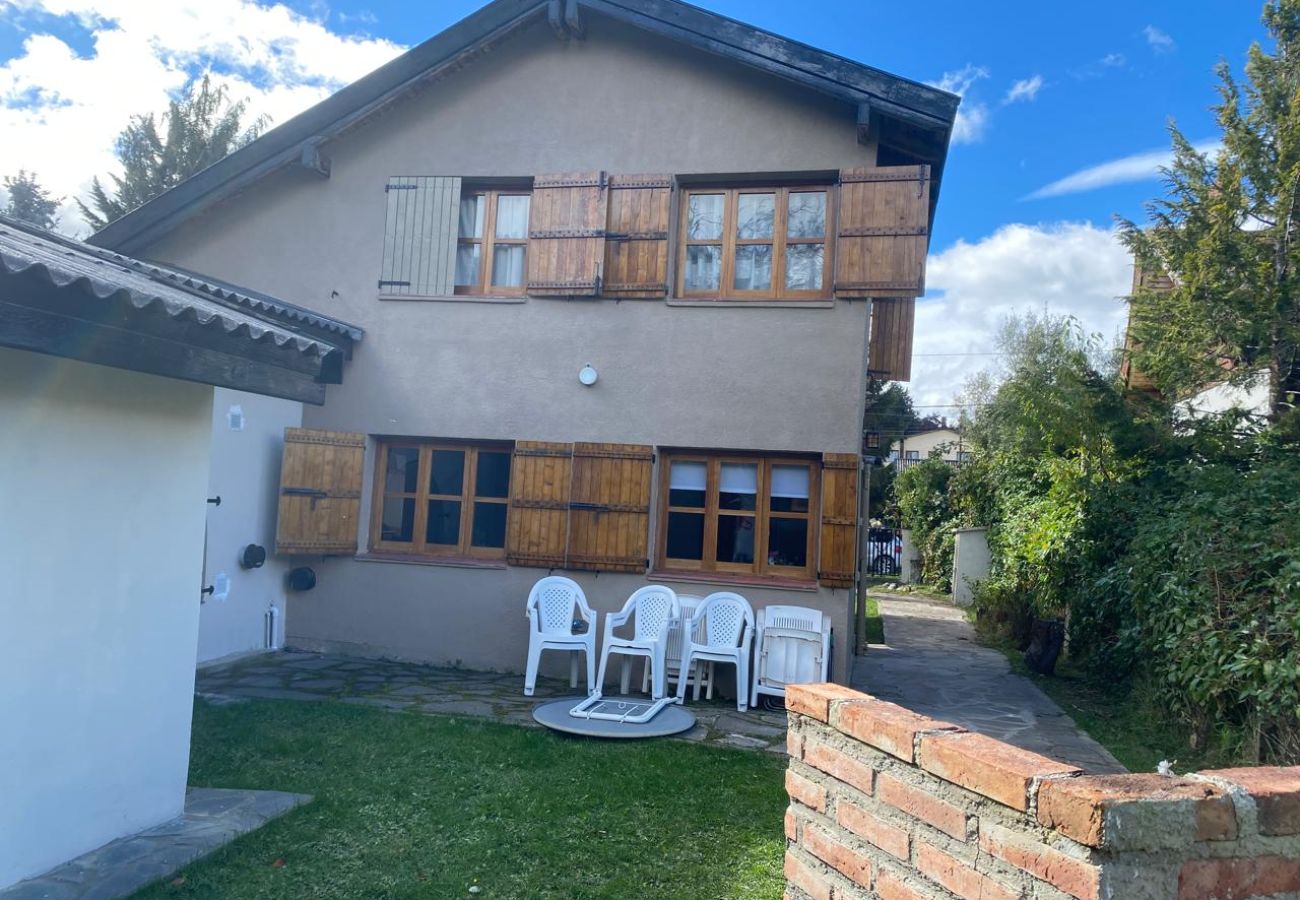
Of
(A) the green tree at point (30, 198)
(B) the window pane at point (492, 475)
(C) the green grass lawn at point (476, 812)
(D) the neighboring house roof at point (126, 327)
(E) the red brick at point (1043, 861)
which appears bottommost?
(C) the green grass lawn at point (476, 812)

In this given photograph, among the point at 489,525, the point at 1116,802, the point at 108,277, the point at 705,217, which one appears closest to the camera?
the point at 1116,802

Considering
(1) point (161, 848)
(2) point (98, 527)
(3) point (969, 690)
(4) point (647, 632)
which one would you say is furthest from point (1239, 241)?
(1) point (161, 848)

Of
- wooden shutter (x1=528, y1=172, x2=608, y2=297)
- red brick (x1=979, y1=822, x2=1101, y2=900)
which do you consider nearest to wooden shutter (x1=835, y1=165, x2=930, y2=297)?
wooden shutter (x1=528, y1=172, x2=608, y2=297)

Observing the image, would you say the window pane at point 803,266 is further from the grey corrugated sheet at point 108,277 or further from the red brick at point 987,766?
the red brick at point 987,766

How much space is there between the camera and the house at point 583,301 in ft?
25.7

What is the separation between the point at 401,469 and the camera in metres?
8.90

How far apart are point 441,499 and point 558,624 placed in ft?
6.67

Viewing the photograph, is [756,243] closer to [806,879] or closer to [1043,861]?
[806,879]

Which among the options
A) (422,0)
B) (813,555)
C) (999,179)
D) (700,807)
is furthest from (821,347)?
(999,179)

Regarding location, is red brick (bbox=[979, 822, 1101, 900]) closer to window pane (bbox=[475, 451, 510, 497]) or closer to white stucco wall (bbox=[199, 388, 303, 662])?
window pane (bbox=[475, 451, 510, 497])

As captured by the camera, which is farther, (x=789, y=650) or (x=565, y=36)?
(x=565, y=36)

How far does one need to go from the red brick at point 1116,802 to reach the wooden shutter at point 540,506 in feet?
21.9

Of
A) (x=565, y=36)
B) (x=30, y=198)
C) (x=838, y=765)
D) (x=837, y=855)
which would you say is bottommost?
(x=837, y=855)

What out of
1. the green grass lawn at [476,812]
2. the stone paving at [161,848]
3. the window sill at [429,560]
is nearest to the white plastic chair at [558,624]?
the window sill at [429,560]
